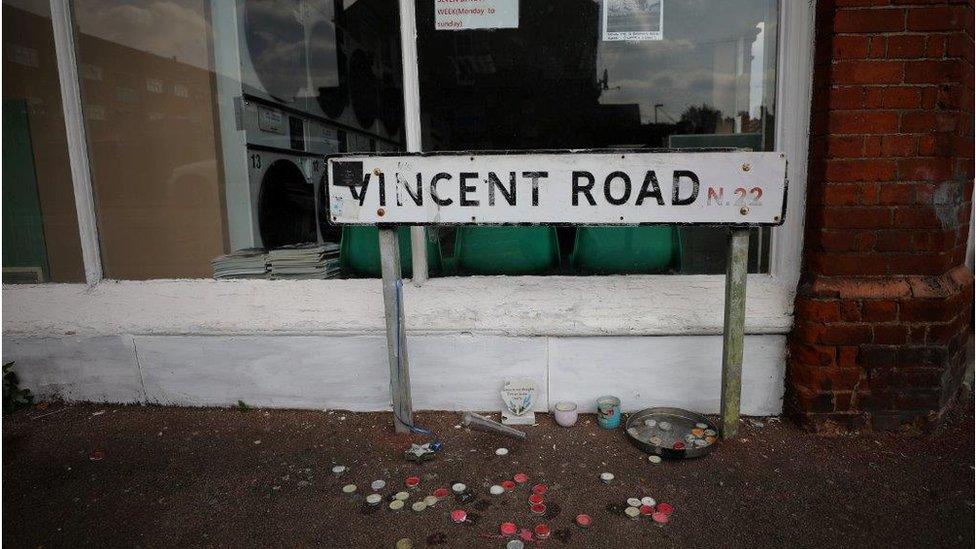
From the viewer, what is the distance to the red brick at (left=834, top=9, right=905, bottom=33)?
2184mm

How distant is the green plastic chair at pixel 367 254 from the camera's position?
2984 millimetres

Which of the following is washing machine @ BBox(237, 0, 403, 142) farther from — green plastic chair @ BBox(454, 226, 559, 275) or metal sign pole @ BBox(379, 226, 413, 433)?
metal sign pole @ BBox(379, 226, 413, 433)

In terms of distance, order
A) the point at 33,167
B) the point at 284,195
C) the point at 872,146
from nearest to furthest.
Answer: the point at 872,146 → the point at 33,167 → the point at 284,195

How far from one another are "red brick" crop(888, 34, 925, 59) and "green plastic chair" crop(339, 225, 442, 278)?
6.98 feet

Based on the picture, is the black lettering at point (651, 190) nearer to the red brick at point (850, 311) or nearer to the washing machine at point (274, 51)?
the red brick at point (850, 311)

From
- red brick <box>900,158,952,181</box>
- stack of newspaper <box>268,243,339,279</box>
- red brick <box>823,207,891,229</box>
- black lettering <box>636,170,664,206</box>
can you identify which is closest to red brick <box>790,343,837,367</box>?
red brick <box>823,207,891,229</box>

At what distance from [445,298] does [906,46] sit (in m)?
A: 2.18

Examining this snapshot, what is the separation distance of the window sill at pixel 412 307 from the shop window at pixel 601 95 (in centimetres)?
17

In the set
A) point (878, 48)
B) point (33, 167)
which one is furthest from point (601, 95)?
point (33, 167)

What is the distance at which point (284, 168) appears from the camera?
11.4 ft

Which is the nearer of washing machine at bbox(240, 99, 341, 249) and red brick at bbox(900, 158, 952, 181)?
red brick at bbox(900, 158, 952, 181)

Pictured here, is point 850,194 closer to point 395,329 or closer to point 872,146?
point 872,146

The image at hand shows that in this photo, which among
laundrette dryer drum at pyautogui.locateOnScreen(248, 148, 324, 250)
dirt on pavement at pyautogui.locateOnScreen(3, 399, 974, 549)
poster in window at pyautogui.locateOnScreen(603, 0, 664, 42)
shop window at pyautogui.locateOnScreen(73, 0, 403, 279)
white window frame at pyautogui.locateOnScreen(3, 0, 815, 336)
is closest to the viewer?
dirt on pavement at pyautogui.locateOnScreen(3, 399, 974, 549)

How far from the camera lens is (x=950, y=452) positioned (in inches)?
91.7
